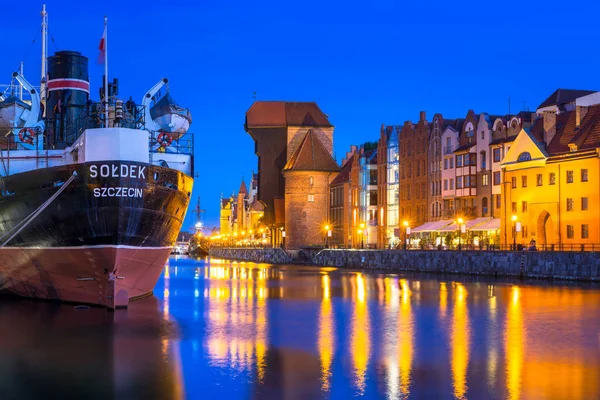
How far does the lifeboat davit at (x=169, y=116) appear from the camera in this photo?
42062mm

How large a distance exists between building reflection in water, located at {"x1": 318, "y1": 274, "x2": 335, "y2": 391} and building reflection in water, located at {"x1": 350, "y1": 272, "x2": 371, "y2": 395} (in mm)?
572

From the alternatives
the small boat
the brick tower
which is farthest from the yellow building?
the brick tower

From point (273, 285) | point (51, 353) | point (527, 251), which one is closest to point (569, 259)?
point (527, 251)

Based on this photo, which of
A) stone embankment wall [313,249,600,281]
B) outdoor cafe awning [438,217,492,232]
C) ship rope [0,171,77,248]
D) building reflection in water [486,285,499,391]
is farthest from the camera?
outdoor cafe awning [438,217,492,232]

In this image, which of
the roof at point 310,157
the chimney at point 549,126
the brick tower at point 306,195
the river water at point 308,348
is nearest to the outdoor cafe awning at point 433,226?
the chimney at point 549,126

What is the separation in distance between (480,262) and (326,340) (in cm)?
3458

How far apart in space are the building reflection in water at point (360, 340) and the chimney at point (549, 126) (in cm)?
2740

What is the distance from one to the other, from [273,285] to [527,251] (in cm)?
1564

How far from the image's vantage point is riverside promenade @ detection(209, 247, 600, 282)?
48.3m

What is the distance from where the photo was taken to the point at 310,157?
351ft

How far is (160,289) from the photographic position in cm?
4800

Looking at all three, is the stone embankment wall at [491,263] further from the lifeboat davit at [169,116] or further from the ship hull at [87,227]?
the ship hull at [87,227]

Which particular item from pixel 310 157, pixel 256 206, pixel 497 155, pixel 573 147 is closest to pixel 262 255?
pixel 310 157

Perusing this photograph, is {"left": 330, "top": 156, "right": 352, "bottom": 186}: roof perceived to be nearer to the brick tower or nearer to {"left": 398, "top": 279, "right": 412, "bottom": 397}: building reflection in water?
the brick tower
